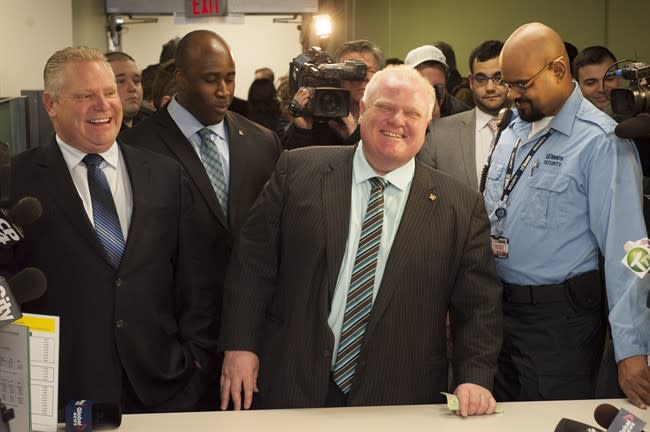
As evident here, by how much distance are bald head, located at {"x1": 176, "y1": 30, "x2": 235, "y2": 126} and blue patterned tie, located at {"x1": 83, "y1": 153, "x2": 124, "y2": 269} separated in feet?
2.21

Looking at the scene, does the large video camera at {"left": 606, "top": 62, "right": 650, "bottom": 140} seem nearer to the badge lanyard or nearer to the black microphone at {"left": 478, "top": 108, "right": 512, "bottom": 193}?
the badge lanyard

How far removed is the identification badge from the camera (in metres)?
3.13

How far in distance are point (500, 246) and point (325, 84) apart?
0.97 metres

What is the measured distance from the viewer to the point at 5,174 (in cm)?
213

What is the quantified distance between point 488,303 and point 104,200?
1.12 metres

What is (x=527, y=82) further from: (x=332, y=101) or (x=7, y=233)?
(x=7, y=233)

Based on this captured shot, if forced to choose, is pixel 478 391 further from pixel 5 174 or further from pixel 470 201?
pixel 5 174

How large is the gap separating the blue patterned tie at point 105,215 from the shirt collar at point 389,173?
692 millimetres

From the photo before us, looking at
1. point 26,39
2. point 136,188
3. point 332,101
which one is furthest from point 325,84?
point 26,39

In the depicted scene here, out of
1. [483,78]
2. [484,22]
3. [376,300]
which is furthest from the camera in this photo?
[484,22]

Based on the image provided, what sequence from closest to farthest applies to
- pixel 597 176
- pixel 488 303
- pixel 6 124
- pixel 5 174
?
pixel 5 174 < pixel 488 303 < pixel 597 176 < pixel 6 124

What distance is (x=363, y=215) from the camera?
2.78 meters

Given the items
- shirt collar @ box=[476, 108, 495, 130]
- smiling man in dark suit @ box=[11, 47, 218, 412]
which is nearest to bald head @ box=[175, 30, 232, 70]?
smiling man in dark suit @ box=[11, 47, 218, 412]

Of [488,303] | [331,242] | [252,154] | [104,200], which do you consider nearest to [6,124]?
[252,154]
